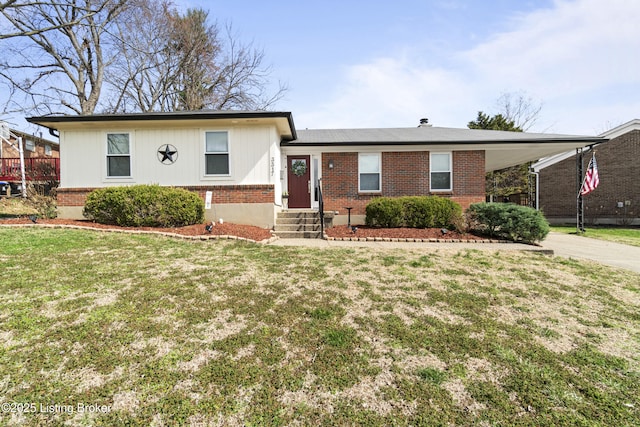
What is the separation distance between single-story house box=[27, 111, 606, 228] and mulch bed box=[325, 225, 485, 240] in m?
1.66

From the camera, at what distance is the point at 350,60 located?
11.4 meters

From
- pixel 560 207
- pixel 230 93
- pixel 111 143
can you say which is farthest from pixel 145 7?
pixel 560 207

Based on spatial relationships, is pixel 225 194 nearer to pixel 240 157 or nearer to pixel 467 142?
pixel 240 157

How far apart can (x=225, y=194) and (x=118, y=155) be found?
148 inches

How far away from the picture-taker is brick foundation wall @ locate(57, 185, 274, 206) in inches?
358

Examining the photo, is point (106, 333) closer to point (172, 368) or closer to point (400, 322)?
point (172, 368)

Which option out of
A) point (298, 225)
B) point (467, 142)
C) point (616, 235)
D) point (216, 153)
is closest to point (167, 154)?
point (216, 153)

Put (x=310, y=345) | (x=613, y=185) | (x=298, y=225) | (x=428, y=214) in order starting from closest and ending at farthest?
(x=310, y=345) → (x=428, y=214) → (x=298, y=225) → (x=613, y=185)

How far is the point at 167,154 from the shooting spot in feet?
30.6

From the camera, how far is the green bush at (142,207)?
7.58m

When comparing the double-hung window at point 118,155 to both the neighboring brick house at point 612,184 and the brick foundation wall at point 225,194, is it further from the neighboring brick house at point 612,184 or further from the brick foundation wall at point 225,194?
the neighboring brick house at point 612,184

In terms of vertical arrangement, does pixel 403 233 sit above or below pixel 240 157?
below

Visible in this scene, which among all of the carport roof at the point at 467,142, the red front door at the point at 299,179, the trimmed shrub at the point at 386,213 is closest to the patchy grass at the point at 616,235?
the carport roof at the point at 467,142

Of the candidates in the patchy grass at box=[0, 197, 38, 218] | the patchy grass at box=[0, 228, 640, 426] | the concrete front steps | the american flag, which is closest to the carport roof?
the american flag
